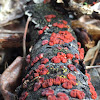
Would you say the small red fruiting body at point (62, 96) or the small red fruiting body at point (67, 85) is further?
the small red fruiting body at point (67, 85)

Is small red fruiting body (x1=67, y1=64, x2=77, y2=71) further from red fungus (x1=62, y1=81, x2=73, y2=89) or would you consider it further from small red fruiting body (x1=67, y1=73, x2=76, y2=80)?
red fungus (x1=62, y1=81, x2=73, y2=89)

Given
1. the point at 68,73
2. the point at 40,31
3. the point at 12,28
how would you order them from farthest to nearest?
the point at 12,28 < the point at 40,31 < the point at 68,73

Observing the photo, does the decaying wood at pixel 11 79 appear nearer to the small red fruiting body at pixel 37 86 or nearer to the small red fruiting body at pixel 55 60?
the small red fruiting body at pixel 37 86

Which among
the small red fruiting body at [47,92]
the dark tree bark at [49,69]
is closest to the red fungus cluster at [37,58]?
the dark tree bark at [49,69]

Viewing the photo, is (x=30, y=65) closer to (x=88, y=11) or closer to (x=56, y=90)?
(x=56, y=90)

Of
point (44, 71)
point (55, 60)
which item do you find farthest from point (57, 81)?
point (55, 60)

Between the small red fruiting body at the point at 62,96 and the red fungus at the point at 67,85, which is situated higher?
the small red fruiting body at the point at 62,96

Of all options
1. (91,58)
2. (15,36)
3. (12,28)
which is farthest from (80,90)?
(12,28)

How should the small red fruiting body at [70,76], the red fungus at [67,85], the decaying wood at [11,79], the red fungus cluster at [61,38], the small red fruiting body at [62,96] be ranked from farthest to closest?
Answer: the red fungus cluster at [61,38] < the decaying wood at [11,79] < the small red fruiting body at [70,76] < the red fungus at [67,85] < the small red fruiting body at [62,96]
